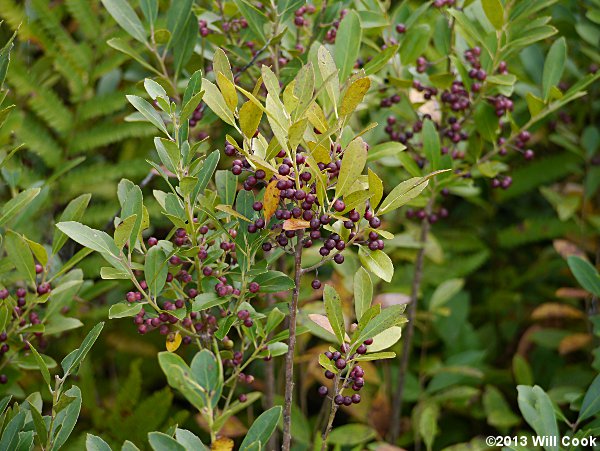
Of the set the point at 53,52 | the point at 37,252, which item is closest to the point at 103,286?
the point at 37,252

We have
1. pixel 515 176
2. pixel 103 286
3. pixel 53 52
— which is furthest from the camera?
pixel 515 176

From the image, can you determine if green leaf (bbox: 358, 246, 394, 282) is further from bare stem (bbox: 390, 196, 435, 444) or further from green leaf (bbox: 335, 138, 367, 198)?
bare stem (bbox: 390, 196, 435, 444)

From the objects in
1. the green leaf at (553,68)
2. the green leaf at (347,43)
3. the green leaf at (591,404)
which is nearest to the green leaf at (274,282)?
the green leaf at (347,43)

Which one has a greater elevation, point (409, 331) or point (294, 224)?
point (294, 224)

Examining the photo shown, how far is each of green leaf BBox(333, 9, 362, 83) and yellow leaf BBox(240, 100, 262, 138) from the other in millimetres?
260

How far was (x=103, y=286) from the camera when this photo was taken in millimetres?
1406

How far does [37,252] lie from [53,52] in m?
0.97

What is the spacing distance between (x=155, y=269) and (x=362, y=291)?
27 centimetres

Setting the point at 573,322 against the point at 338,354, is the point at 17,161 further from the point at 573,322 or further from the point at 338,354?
the point at 573,322

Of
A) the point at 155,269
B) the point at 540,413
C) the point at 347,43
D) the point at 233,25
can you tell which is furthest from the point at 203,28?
the point at 540,413

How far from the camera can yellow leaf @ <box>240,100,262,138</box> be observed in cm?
86

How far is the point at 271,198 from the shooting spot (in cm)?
87

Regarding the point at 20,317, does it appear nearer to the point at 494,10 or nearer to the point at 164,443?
the point at 164,443

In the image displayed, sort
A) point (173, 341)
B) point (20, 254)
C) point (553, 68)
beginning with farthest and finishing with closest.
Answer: point (553, 68) → point (20, 254) → point (173, 341)
